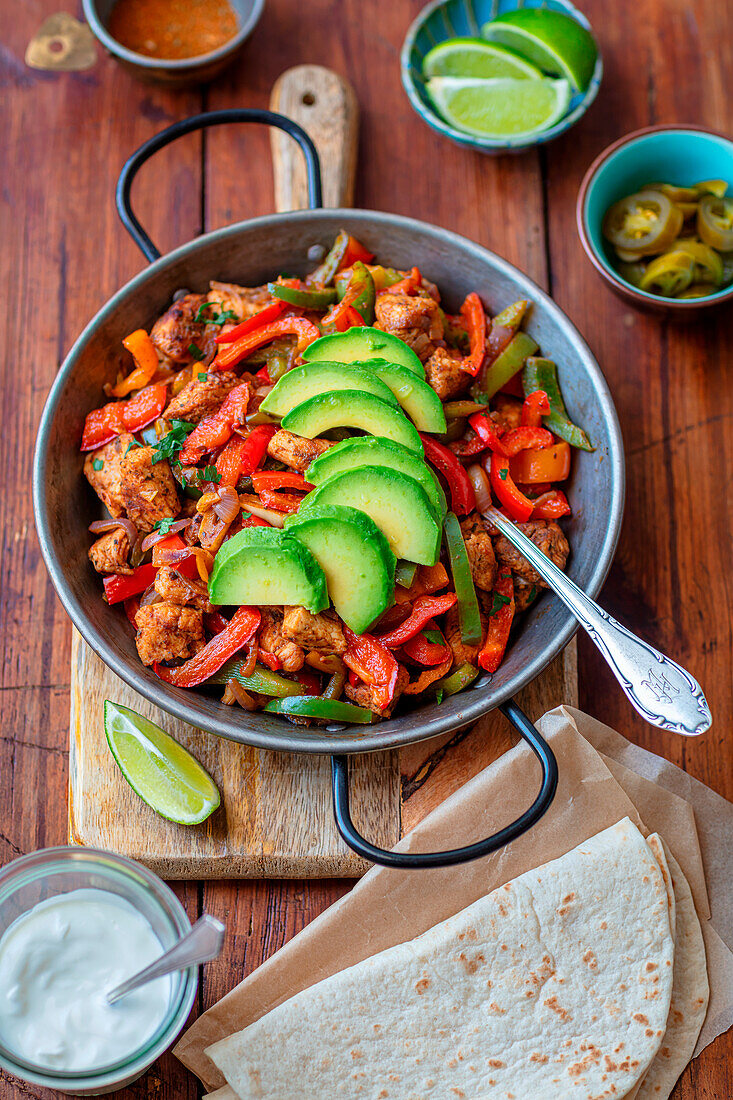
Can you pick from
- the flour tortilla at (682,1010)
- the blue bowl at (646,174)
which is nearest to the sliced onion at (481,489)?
the blue bowl at (646,174)

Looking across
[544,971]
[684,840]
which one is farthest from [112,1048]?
[684,840]

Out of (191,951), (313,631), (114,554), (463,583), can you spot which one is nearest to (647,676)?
(463,583)

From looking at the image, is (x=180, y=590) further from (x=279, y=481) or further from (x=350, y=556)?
(x=350, y=556)

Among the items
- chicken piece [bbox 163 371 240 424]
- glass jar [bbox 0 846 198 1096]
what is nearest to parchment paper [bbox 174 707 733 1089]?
glass jar [bbox 0 846 198 1096]

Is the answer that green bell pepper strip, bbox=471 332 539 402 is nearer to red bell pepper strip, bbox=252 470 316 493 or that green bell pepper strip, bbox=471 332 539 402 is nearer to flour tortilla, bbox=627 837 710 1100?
red bell pepper strip, bbox=252 470 316 493

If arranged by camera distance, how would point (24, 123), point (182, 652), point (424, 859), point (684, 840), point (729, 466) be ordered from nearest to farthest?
point (424, 859), point (182, 652), point (684, 840), point (729, 466), point (24, 123)

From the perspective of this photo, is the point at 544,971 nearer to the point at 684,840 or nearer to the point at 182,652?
the point at 684,840

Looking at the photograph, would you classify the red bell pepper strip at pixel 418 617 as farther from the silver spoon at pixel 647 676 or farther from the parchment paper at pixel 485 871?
the parchment paper at pixel 485 871
